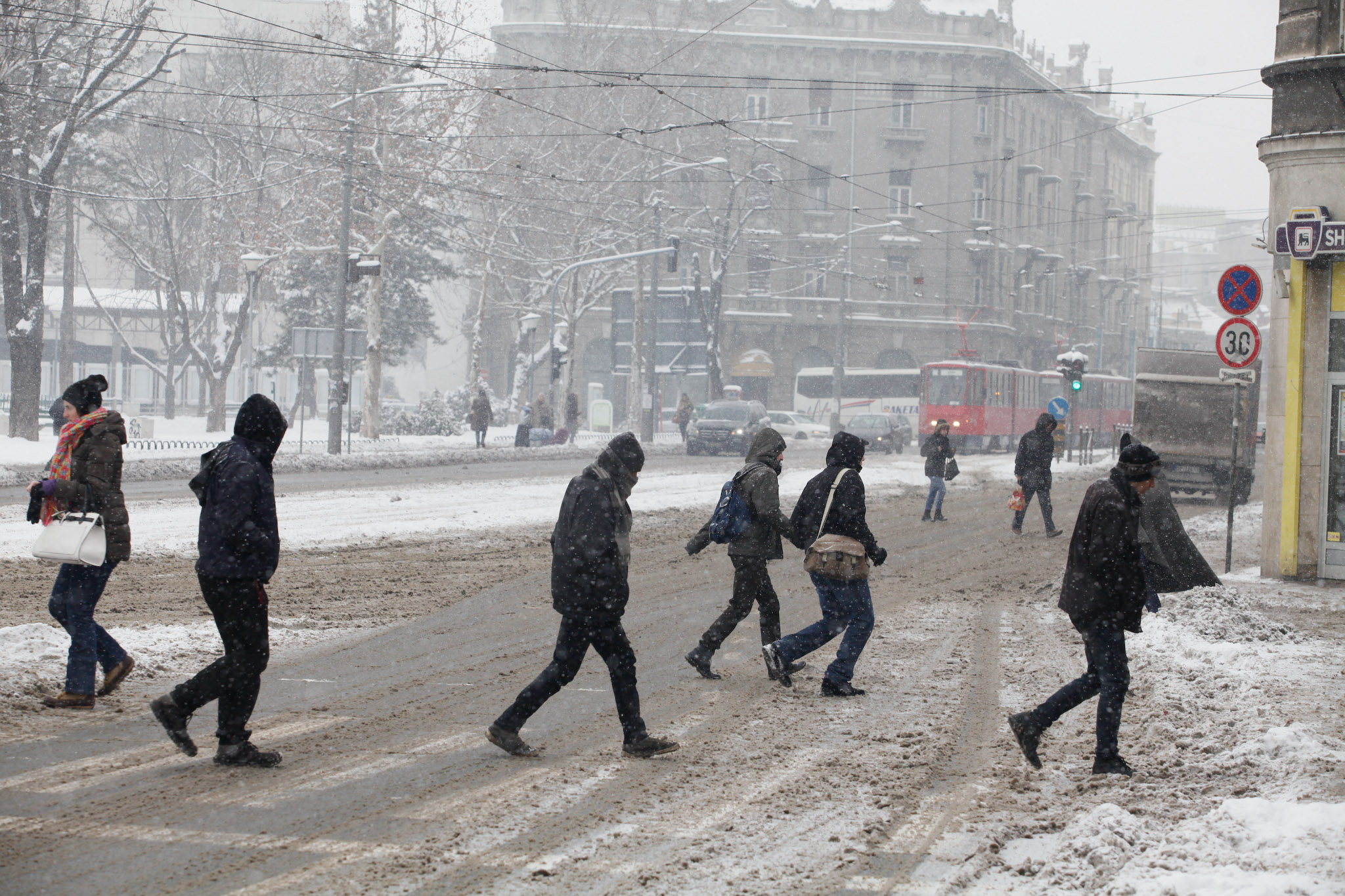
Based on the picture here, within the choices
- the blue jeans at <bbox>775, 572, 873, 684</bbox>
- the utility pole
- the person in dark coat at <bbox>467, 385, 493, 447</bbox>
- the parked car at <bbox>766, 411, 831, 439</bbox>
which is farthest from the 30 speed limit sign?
the parked car at <bbox>766, 411, 831, 439</bbox>

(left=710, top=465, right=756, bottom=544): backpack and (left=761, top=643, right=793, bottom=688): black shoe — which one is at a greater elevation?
(left=710, top=465, right=756, bottom=544): backpack

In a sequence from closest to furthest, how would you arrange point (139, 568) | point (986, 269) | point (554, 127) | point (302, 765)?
point (302, 765)
point (139, 568)
point (554, 127)
point (986, 269)

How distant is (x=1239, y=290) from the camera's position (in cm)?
1357

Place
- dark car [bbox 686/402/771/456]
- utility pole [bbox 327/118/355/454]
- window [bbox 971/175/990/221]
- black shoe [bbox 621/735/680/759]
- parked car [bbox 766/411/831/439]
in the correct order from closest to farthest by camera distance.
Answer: black shoe [bbox 621/735/680/759] → utility pole [bbox 327/118/355/454] → dark car [bbox 686/402/771/456] → parked car [bbox 766/411/831/439] → window [bbox 971/175/990/221]

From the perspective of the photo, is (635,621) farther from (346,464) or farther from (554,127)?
(554,127)

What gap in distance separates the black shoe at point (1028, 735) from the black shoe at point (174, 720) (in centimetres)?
372

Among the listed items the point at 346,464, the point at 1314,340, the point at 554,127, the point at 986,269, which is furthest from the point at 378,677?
the point at 986,269

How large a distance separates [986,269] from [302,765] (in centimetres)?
6793

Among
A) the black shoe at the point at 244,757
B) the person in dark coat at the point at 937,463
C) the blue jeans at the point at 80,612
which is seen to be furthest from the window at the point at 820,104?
the black shoe at the point at 244,757

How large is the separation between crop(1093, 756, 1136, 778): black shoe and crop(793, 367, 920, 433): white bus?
164 ft

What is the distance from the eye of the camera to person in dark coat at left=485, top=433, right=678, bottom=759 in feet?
19.9

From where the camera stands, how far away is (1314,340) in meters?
13.4

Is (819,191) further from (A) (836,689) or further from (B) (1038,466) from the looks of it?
(A) (836,689)

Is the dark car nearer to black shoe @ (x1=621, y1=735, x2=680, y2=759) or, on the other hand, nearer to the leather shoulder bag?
the leather shoulder bag
